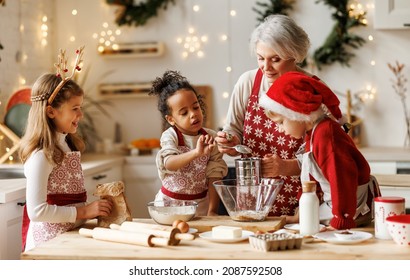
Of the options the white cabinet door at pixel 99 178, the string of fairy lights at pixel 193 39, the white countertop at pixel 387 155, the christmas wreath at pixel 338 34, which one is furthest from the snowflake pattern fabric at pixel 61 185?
the christmas wreath at pixel 338 34

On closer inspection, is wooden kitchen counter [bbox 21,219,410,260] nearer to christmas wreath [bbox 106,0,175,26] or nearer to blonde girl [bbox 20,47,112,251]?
blonde girl [bbox 20,47,112,251]

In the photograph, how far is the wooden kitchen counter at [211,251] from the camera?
62.4 inches

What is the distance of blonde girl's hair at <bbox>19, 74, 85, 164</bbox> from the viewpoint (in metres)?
2.03

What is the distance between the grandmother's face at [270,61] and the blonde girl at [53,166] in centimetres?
61

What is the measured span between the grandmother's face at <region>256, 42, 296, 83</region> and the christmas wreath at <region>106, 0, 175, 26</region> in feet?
6.73

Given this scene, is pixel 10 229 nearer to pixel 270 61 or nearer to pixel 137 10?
pixel 270 61

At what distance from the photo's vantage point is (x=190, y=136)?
2301 millimetres

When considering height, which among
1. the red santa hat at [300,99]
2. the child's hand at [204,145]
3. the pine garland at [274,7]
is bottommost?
the child's hand at [204,145]

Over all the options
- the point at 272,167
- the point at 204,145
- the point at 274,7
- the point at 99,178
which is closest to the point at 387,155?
the point at 274,7

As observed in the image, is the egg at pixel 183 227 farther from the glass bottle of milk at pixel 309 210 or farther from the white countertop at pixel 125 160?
the white countertop at pixel 125 160

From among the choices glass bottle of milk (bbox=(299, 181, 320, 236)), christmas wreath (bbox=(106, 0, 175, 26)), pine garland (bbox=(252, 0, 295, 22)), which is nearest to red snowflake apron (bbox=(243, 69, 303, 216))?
glass bottle of milk (bbox=(299, 181, 320, 236))

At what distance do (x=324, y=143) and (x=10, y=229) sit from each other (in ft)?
4.65

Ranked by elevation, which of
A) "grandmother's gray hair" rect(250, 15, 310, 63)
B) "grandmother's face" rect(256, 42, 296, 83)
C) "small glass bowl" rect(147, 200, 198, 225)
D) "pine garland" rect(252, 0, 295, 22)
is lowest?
"small glass bowl" rect(147, 200, 198, 225)

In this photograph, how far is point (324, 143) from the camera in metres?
1.80
